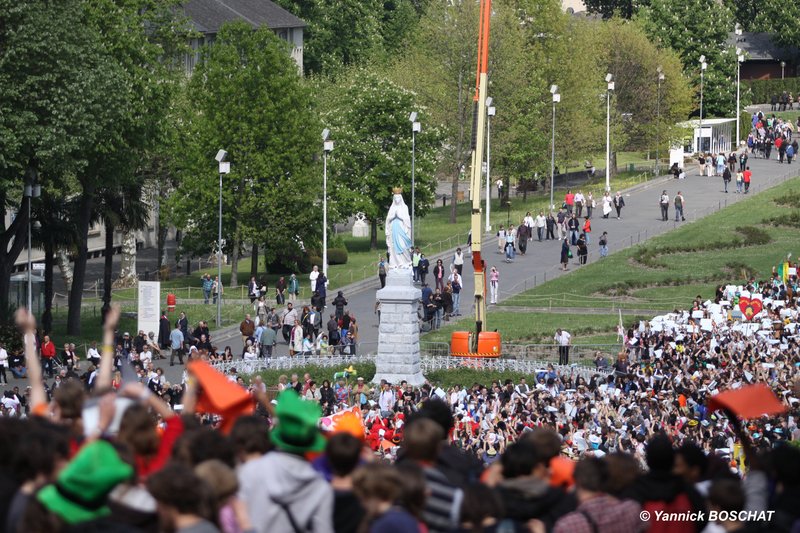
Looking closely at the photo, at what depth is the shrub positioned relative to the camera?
65.9 meters

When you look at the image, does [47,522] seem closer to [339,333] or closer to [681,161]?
[339,333]

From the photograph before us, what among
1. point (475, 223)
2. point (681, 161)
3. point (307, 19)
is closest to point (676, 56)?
point (681, 161)

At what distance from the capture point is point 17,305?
49.7 metres

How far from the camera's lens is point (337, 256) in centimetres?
6600

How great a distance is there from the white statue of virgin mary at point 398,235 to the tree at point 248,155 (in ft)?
75.2

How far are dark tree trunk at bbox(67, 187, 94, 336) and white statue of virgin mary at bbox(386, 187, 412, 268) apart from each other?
43.6ft

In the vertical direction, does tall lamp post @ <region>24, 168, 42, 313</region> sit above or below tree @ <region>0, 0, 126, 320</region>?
below

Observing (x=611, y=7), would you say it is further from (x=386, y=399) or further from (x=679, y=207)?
(x=386, y=399)

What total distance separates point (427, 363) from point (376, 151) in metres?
29.0

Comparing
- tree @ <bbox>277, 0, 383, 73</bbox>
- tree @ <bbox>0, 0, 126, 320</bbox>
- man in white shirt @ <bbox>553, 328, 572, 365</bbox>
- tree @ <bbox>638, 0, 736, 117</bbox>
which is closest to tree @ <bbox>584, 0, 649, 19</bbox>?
tree @ <bbox>638, 0, 736, 117</bbox>

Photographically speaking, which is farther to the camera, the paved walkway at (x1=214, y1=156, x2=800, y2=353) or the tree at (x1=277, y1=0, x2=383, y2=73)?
the tree at (x1=277, y1=0, x2=383, y2=73)

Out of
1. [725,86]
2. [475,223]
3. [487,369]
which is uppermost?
[725,86]

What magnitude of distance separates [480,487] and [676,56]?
88241 millimetres

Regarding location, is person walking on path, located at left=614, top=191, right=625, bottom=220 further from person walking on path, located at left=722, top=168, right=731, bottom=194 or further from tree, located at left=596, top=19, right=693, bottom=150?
tree, located at left=596, top=19, right=693, bottom=150
